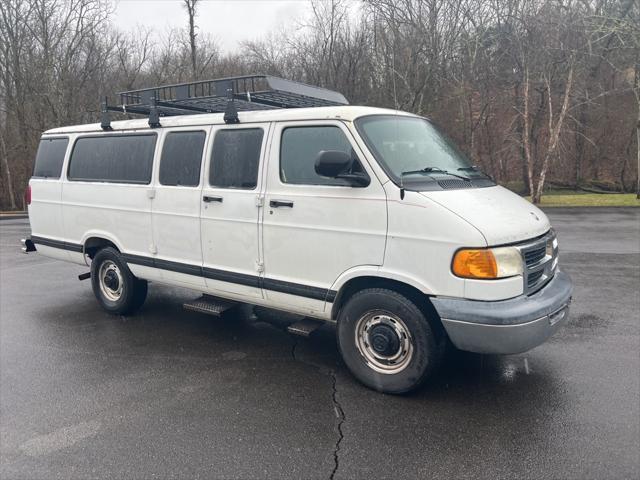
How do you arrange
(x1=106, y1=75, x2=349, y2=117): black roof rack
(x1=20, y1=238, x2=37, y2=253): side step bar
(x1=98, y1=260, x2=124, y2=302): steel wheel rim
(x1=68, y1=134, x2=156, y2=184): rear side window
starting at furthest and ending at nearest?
(x1=20, y1=238, x2=37, y2=253): side step bar, (x1=98, y1=260, x2=124, y2=302): steel wheel rim, (x1=68, y1=134, x2=156, y2=184): rear side window, (x1=106, y1=75, x2=349, y2=117): black roof rack

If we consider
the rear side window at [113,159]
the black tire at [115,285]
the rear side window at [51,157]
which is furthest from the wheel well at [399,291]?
the rear side window at [51,157]

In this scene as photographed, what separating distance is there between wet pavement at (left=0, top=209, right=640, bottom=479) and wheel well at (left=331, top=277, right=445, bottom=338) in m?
0.63

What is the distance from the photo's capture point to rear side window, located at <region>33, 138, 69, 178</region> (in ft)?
21.4

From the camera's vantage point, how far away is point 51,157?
21.9 feet

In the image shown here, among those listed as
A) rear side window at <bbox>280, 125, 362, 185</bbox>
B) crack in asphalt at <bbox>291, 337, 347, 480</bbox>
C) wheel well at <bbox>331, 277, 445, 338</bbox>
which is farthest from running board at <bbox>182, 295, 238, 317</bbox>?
rear side window at <bbox>280, 125, 362, 185</bbox>

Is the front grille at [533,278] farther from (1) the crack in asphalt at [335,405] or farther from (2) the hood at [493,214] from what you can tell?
(1) the crack in asphalt at [335,405]

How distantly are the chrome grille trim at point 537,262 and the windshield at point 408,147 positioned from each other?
0.92 meters

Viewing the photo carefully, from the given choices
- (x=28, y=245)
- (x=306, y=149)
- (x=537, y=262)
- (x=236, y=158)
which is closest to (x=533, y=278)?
(x=537, y=262)

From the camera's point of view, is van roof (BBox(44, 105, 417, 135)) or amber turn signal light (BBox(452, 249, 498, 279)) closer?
amber turn signal light (BBox(452, 249, 498, 279))

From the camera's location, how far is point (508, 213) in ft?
13.0

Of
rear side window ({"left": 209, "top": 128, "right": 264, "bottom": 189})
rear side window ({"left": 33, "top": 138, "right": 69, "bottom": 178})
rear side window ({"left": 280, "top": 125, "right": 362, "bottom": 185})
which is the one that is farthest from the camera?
rear side window ({"left": 33, "top": 138, "right": 69, "bottom": 178})

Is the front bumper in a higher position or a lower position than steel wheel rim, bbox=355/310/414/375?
higher

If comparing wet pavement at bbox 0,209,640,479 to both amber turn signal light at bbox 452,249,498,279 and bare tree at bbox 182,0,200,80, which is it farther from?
bare tree at bbox 182,0,200,80

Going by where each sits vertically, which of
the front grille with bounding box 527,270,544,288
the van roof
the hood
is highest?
the van roof
